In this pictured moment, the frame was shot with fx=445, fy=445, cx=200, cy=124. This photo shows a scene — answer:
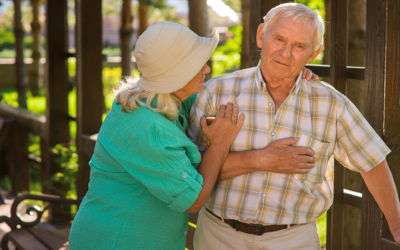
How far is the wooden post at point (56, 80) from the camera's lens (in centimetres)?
504

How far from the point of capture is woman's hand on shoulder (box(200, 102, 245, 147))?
2.07 meters

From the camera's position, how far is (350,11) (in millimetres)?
3934

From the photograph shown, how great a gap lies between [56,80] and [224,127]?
3.59 m

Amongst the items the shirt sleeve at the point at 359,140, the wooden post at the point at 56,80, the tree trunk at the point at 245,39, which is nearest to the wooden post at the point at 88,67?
the wooden post at the point at 56,80

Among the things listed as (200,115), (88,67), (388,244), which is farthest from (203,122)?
(88,67)

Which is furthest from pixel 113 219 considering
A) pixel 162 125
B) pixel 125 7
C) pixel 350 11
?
pixel 125 7

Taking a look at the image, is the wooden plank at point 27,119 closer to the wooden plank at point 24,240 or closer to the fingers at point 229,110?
the wooden plank at point 24,240

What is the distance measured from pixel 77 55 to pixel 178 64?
297 centimetres

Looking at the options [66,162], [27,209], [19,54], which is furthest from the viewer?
[19,54]

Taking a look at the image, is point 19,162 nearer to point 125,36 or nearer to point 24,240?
point 24,240

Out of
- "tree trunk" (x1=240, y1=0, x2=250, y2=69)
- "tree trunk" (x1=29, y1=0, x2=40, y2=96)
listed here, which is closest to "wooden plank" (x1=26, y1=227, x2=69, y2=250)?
"tree trunk" (x1=240, y1=0, x2=250, y2=69)

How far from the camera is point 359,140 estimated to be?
6.77 ft

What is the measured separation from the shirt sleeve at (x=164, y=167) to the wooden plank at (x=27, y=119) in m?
3.78

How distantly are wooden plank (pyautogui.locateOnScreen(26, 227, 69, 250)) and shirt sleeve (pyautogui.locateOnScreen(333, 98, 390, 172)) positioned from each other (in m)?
2.51
